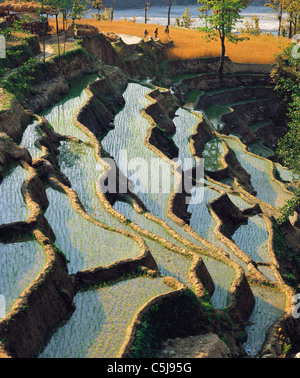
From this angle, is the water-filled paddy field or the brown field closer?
the water-filled paddy field

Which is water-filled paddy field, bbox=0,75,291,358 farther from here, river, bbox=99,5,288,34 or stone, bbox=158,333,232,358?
river, bbox=99,5,288,34

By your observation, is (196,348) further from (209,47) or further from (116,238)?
(209,47)

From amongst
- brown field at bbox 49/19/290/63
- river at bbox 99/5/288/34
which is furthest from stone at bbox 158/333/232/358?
river at bbox 99/5/288/34

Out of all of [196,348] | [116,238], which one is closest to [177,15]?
[116,238]

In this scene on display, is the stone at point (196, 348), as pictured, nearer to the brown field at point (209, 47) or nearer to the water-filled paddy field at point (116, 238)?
the water-filled paddy field at point (116, 238)

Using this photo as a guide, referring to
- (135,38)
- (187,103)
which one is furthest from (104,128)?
(135,38)

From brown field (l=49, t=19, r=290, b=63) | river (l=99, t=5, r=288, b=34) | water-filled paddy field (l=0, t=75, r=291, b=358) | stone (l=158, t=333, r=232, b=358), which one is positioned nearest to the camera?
stone (l=158, t=333, r=232, b=358)

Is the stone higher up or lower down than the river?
lower down


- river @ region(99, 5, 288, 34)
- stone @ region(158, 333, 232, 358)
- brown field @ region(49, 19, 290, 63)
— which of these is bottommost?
stone @ region(158, 333, 232, 358)
